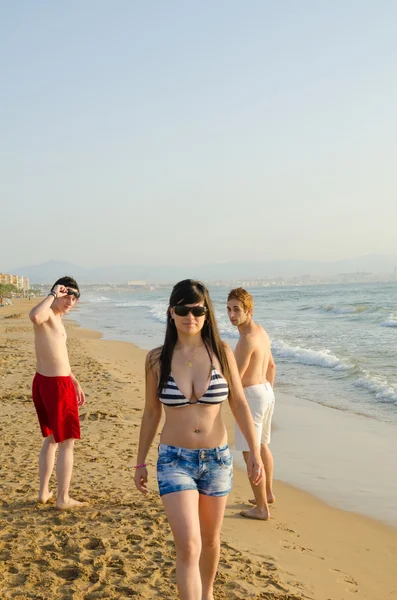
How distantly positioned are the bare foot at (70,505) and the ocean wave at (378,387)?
21.4 ft

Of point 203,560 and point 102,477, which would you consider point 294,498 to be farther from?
point 203,560

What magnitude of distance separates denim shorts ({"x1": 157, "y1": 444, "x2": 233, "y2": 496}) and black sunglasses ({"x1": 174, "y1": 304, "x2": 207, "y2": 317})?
0.62 meters

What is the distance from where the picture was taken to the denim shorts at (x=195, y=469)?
2.78 m

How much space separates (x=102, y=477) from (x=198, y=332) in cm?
306

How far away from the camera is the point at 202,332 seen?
3016mm

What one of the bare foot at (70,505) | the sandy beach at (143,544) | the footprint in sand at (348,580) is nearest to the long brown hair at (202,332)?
the sandy beach at (143,544)

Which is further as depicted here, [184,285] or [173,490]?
[184,285]

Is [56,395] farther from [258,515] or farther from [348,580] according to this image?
[348,580]

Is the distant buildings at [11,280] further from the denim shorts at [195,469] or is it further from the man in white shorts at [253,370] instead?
the denim shorts at [195,469]

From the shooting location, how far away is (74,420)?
4629 mm

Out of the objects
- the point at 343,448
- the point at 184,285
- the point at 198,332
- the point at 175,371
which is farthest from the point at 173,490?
the point at 343,448

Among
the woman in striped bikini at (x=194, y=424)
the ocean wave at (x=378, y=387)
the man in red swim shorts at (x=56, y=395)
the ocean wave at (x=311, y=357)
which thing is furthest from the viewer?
the ocean wave at (x=311, y=357)

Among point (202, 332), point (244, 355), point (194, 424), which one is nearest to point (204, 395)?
point (194, 424)

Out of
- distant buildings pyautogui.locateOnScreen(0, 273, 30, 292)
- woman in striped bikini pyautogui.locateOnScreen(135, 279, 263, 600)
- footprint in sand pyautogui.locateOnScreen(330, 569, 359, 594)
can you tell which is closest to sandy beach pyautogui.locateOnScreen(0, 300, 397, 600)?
footprint in sand pyautogui.locateOnScreen(330, 569, 359, 594)
